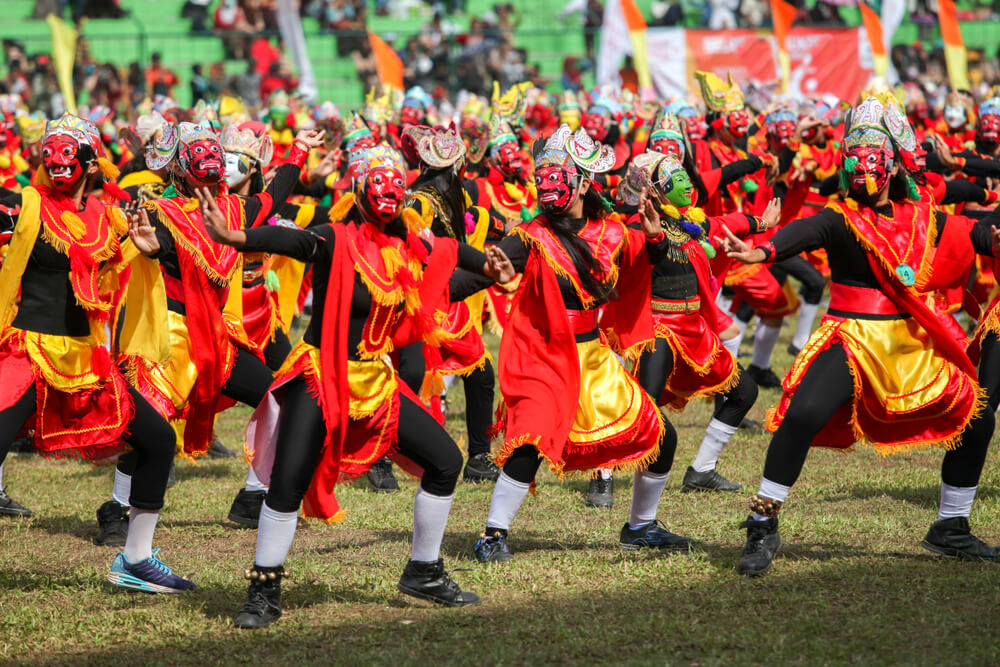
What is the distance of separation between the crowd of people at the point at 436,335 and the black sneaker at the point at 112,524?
0.05ft

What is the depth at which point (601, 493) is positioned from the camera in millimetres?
7172

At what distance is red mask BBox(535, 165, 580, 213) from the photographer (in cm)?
592

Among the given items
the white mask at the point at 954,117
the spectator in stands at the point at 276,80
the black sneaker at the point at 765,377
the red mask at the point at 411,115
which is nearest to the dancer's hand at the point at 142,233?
the black sneaker at the point at 765,377

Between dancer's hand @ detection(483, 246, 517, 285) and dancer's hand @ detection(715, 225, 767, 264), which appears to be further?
dancer's hand @ detection(715, 225, 767, 264)

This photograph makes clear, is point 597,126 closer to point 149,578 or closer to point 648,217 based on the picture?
point 648,217

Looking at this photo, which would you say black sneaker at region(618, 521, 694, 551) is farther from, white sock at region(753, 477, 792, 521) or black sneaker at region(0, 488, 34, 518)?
black sneaker at region(0, 488, 34, 518)

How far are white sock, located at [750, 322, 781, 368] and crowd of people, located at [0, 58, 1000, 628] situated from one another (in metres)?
3.10

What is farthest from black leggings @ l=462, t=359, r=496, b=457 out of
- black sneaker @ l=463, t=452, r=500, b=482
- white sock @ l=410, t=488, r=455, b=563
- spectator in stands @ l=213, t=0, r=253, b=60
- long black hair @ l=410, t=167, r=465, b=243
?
spectator in stands @ l=213, t=0, r=253, b=60

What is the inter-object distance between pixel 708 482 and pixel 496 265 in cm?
268

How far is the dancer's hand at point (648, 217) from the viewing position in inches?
236

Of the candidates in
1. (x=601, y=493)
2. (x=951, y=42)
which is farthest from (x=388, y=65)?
(x=601, y=493)

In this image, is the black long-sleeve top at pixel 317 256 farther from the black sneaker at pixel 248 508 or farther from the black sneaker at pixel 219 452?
the black sneaker at pixel 219 452

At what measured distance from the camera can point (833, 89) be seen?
20500 millimetres

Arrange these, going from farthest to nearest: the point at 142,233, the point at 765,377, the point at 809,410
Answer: the point at 765,377 → the point at 809,410 → the point at 142,233
